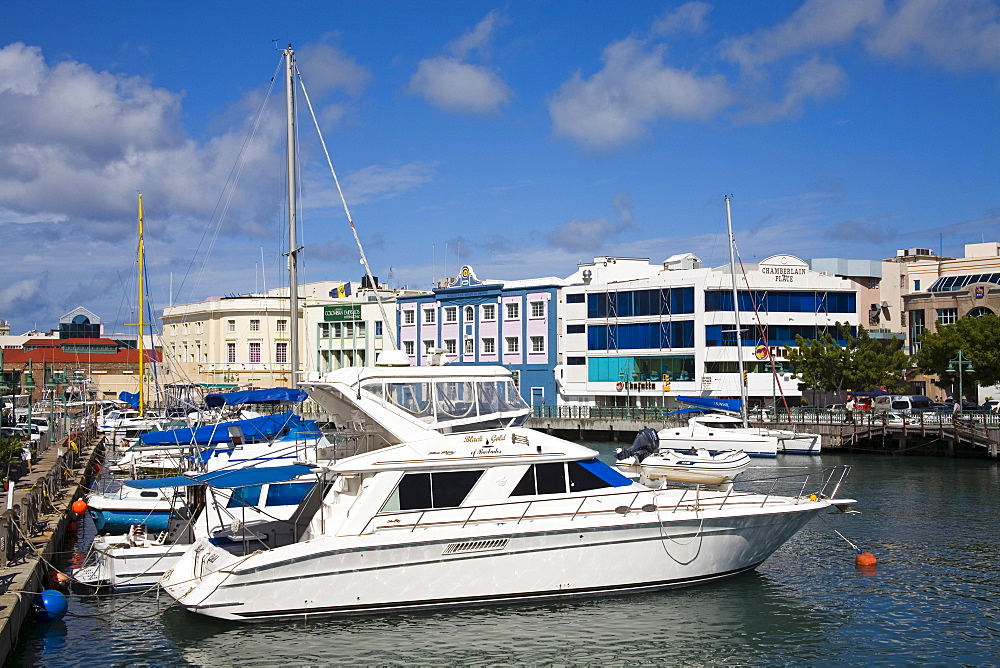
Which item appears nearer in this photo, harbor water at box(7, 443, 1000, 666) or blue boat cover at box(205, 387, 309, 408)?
harbor water at box(7, 443, 1000, 666)

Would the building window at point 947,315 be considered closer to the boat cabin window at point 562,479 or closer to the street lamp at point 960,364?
the street lamp at point 960,364

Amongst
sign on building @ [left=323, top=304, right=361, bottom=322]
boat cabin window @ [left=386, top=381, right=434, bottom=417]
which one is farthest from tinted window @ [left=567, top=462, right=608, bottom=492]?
sign on building @ [left=323, top=304, right=361, bottom=322]

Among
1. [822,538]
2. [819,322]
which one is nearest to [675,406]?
[819,322]

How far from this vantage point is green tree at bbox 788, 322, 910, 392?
177 ft

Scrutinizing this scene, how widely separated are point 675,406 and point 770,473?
2013cm

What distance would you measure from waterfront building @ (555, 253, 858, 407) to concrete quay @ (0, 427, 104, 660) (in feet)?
119

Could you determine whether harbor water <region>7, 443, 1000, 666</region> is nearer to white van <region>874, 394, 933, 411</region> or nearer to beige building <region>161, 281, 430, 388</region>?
white van <region>874, 394, 933, 411</region>

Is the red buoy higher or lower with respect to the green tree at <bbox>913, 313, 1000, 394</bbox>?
lower

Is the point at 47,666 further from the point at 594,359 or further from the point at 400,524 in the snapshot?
the point at 594,359

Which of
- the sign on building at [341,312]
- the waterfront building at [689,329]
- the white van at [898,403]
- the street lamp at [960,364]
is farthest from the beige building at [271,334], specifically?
the street lamp at [960,364]

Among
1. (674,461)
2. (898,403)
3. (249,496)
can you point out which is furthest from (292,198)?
(898,403)

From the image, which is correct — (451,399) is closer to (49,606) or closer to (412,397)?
(412,397)

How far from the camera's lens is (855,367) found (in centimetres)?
5397

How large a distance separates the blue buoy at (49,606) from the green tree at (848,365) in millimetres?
44540
